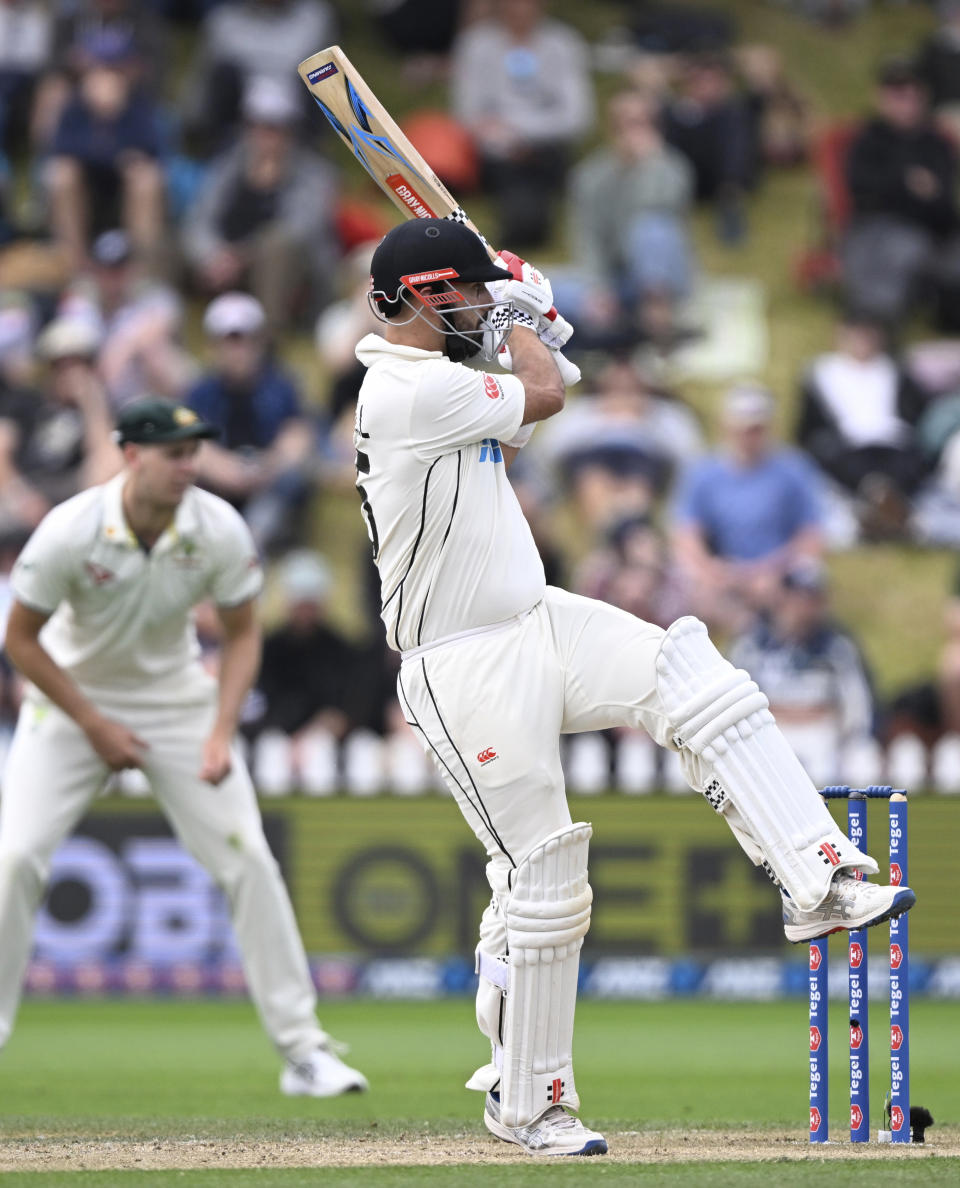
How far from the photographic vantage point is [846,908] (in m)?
5.15

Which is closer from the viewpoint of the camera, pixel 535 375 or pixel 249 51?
pixel 535 375

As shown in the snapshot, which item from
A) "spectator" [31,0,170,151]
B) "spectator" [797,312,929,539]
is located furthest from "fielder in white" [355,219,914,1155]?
"spectator" [31,0,170,151]

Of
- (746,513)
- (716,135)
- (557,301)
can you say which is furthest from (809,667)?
(716,135)

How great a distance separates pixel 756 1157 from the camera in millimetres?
5332

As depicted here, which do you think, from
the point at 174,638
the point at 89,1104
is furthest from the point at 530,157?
the point at 89,1104

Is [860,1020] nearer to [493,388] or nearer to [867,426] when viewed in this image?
[493,388]

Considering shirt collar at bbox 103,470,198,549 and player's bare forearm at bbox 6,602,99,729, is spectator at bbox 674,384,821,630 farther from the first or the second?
player's bare forearm at bbox 6,602,99,729

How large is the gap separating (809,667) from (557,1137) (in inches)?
249

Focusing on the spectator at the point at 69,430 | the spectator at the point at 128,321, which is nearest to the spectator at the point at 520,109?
the spectator at the point at 128,321

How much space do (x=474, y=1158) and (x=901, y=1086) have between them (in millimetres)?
1111

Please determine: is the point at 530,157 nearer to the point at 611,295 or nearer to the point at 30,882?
the point at 611,295

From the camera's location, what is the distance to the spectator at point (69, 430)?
41.3 ft

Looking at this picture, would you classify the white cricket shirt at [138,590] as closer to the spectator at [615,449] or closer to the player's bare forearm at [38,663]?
the player's bare forearm at [38,663]

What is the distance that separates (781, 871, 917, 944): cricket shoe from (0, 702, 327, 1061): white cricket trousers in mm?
2395
